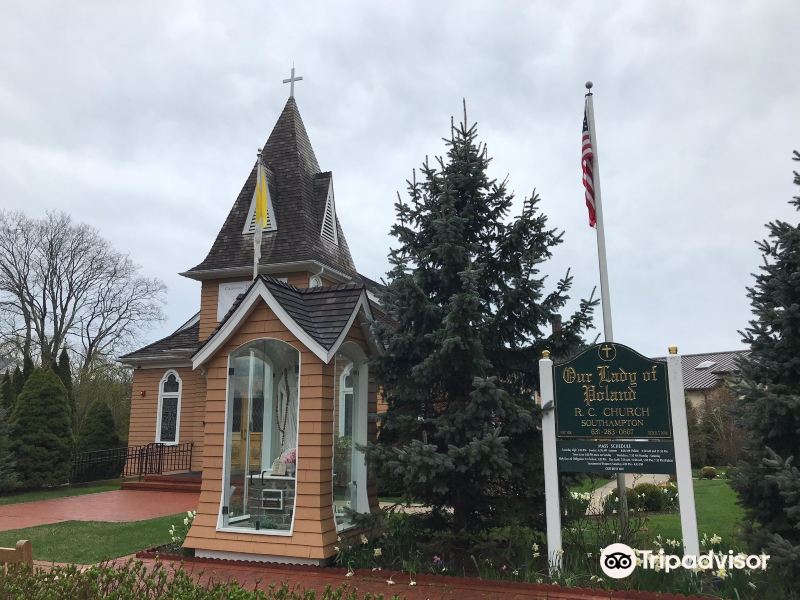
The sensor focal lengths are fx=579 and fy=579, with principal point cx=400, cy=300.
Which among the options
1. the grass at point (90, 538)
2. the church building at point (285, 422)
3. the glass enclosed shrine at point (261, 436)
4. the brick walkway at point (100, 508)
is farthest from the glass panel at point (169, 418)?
the glass enclosed shrine at point (261, 436)

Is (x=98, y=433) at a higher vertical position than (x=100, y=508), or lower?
higher

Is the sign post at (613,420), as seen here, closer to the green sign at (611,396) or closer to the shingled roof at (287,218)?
the green sign at (611,396)

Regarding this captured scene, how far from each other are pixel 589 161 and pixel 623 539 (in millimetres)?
5009

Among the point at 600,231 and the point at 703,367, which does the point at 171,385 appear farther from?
the point at 703,367

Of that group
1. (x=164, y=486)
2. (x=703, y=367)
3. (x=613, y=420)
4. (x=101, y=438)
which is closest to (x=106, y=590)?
(x=613, y=420)

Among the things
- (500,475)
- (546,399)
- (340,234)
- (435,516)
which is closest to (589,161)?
(546,399)

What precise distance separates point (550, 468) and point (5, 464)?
15897 millimetres

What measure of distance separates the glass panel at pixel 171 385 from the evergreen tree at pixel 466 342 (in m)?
15.1

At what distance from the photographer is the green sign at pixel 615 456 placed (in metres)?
6.28

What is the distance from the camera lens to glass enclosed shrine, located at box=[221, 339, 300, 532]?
7691 mm

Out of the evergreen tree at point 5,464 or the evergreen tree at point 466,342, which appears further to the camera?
the evergreen tree at point 5,464

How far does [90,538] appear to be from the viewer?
9539 millimetres

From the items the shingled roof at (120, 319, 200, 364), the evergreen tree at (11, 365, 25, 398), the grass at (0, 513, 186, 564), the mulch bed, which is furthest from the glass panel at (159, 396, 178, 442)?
the mulch bed

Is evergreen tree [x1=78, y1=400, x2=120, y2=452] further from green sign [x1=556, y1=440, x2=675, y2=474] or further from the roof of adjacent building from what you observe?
the roof of adjacent building
